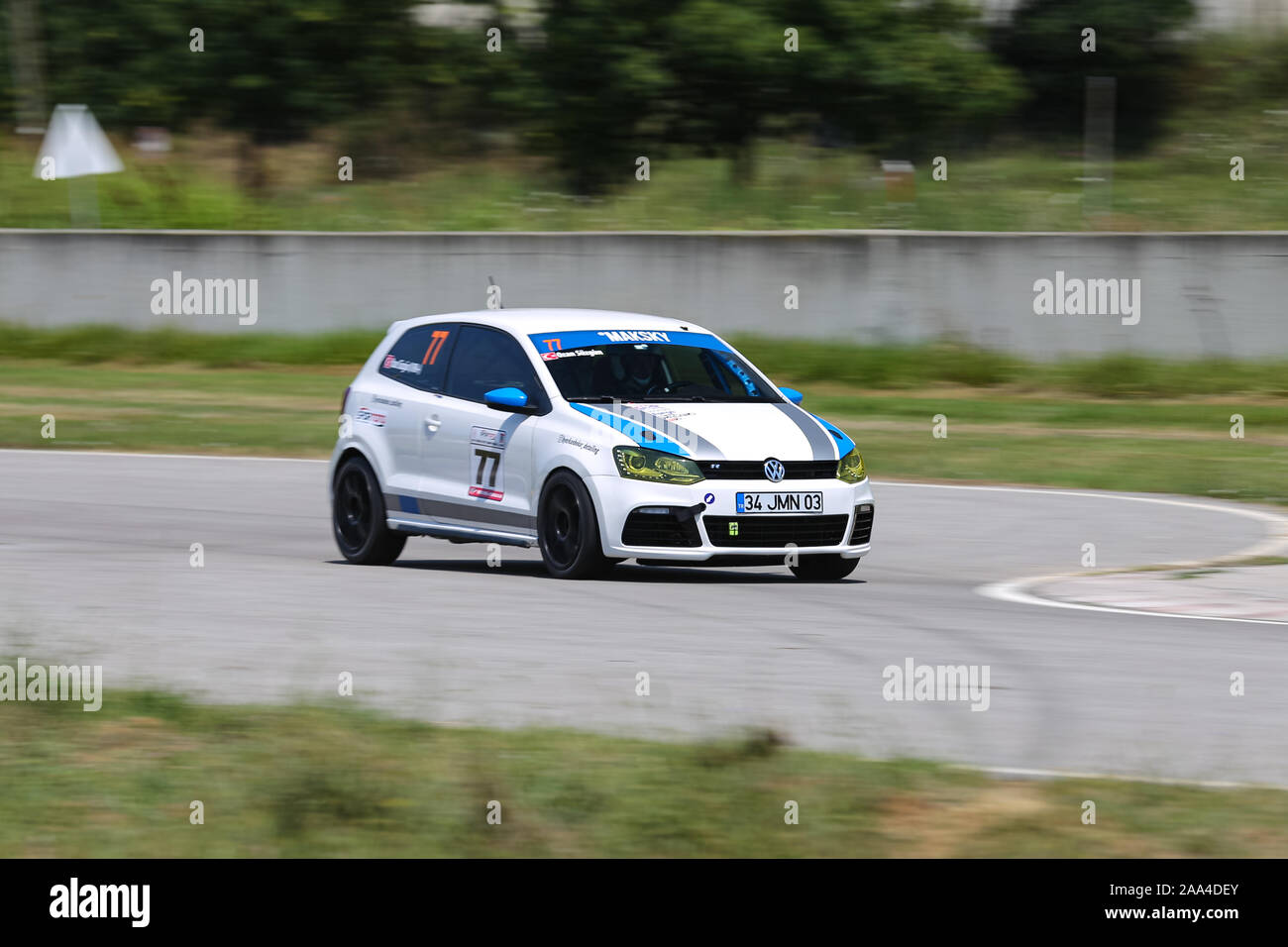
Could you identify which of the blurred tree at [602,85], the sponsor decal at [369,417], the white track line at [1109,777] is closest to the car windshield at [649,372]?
the sponsor decal at [369,417]

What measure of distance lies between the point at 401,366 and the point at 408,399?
1.32 ft

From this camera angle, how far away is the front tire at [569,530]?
11492mm

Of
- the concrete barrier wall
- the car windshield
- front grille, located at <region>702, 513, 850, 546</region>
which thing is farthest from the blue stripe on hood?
the concrete barrier wall

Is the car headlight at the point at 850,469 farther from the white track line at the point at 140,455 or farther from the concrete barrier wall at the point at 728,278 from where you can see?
the concrete barrier wall at the point at 728,278

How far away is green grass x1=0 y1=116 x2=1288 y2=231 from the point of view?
27391 millimetres

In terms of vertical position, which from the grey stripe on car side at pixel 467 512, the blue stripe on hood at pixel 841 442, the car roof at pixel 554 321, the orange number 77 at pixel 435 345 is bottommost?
the grey stripe on car side at pixel 467 512

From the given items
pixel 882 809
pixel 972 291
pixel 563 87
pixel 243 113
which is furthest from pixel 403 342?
pixel 243 113

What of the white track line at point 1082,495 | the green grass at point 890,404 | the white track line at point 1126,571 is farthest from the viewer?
the green grass at point 890,404

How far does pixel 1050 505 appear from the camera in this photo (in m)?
16.1

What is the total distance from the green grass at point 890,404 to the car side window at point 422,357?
21.6ft

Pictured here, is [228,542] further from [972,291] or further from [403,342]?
[972,291]

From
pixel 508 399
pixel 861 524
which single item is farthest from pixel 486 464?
pixel 861 524

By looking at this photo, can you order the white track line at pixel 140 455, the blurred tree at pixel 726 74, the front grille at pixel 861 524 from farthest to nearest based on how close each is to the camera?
the blurred tree at pixel 726 74 < the white track line at pixel 140 455 < the front grille at pixel 861 524
